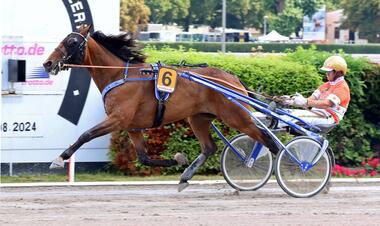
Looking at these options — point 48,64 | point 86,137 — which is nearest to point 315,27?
point 48,64

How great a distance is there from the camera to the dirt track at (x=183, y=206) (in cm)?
797

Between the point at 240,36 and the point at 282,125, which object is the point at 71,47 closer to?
the point at 282,125

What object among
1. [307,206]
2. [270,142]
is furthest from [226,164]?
[307,206]

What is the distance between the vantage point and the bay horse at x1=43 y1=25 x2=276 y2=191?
9.42 metres

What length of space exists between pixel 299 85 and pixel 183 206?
3657mm

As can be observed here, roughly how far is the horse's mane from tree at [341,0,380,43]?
50.7m

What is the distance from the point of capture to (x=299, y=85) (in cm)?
1183

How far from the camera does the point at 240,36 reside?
64.0m

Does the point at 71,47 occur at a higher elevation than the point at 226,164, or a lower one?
higher

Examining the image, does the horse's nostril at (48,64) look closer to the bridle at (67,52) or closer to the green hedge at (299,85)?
the bridle at (67,52)

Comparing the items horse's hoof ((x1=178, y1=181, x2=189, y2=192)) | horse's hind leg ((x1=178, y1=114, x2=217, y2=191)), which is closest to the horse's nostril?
horse's hind leg ((x1=178, y1=114, x2=217, y2=191))

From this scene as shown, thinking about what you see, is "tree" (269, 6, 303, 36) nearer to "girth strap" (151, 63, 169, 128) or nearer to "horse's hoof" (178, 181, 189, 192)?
"horse's hoof" (178, 181, 189, 192)

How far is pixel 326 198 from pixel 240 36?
180ft

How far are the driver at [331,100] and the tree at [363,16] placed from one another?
5048 cm
